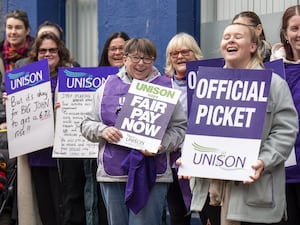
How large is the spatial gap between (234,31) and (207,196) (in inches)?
40.5

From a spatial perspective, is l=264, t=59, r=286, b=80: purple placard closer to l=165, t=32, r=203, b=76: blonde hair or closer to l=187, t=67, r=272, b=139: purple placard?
l=187, t=67, r=272, b=139: purple placard

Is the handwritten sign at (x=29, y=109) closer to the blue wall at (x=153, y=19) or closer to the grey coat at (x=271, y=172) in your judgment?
the blue wall at (x=153, y=19)

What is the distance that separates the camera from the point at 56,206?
7.67m

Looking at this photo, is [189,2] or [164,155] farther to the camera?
[189,2]

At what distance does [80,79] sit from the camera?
294 inches

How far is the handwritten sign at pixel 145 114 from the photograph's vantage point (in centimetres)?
611

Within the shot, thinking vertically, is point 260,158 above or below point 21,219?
above

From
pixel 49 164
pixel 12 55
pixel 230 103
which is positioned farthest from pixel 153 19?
pixel 230 103

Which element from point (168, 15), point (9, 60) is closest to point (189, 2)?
point (168, 15)

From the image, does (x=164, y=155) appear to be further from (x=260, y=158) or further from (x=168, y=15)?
(x=168, y=15)

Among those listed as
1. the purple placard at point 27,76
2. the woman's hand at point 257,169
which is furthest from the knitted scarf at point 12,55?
the woman's hand at point 257,169

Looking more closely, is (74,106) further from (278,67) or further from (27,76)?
(278,67)

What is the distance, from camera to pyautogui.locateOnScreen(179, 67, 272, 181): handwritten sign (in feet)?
16.9

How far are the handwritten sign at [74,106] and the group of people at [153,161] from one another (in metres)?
0.20
